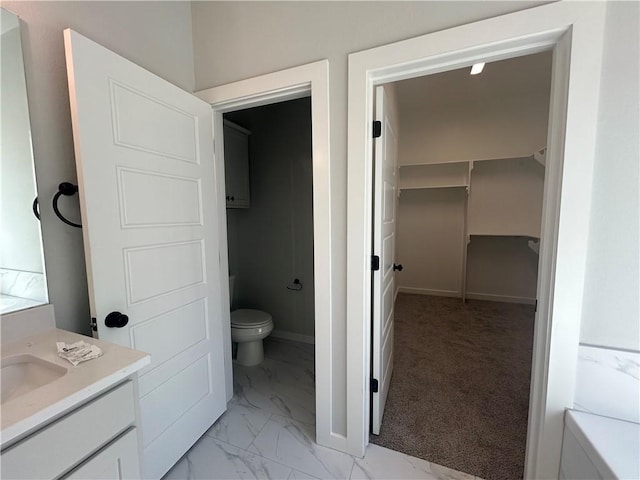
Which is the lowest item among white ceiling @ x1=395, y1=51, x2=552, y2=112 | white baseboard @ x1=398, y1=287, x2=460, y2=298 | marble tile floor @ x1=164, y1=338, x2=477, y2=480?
marble tile floor @ x1=164, y1=338, x2=477, y2=480

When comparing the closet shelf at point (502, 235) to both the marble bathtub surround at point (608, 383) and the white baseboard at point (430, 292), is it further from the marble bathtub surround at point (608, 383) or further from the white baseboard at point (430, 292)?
the marble bathtub surround at point (608, 383)

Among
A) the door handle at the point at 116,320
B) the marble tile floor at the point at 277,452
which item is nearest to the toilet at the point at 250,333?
the marble tile floor at the point at 277,452

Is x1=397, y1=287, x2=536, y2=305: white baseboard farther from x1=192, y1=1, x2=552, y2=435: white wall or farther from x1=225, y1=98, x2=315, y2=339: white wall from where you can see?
x1=192, y1=1, x2=552, y2=435: white wall

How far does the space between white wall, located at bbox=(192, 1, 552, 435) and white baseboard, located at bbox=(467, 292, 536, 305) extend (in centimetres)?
328

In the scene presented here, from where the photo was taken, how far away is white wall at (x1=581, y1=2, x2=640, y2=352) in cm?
93

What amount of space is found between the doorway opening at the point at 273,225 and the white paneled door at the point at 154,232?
90cm

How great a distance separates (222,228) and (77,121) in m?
0.91

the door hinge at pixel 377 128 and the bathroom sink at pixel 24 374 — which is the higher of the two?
the door hinge at pixel 377 128

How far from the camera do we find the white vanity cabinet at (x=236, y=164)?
98.4 inches

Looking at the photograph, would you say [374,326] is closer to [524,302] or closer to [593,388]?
[593,388]

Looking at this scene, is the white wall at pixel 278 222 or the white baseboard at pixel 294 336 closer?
the white wall at pixel 278 222

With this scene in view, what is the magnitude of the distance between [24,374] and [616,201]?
6.82 feet

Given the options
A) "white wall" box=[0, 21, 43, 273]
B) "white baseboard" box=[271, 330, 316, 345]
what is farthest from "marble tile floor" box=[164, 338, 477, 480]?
"white wall" box=[0, 21, 43, 273]

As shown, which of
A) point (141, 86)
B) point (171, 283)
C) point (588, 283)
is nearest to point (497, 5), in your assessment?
point (588, 283)
